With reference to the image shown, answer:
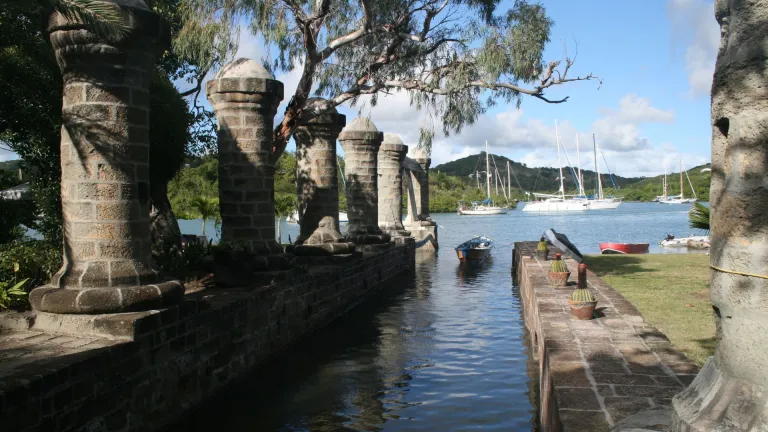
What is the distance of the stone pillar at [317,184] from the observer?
1446 centimetres

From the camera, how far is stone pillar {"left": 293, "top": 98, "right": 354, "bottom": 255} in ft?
47.4

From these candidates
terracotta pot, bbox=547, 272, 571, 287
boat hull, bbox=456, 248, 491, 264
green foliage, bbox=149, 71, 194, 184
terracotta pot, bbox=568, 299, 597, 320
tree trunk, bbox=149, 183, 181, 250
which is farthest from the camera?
boat hull, bbox=456, 248, 491, 264

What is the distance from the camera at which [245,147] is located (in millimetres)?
10172

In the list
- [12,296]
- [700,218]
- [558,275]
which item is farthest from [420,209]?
[12,296]

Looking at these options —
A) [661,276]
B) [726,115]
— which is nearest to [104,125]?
[726,115]

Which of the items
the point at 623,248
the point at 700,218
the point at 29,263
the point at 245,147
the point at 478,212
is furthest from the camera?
the point at 478,212

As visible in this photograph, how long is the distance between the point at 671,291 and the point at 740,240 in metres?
9.94

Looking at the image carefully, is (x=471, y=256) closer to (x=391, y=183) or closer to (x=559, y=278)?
(x=391, y=183)

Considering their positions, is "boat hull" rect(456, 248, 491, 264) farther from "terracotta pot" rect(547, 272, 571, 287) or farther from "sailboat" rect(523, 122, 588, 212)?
"sailboat" rect(523, 122, 588, 212)

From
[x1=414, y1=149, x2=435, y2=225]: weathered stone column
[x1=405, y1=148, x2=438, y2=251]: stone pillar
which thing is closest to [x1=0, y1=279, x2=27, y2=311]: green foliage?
[x1=405, y1=148, x2=438, y2=251]: stone pillar

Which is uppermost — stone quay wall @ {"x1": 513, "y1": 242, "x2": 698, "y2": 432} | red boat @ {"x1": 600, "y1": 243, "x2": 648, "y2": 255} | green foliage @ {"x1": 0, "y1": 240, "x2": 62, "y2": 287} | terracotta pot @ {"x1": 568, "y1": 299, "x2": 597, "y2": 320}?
green foliage @ {"x1": 0, "y1": 240, "x2": 62, "y2": 287}

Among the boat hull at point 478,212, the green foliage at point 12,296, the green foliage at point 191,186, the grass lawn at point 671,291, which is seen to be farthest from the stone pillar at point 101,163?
the boat hull at point 478,212

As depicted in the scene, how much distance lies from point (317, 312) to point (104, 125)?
596cm

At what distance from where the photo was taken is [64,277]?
651 cm
